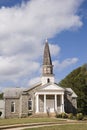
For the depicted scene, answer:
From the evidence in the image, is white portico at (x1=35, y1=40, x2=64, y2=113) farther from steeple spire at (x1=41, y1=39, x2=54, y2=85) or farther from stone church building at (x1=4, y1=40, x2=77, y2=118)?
steeple spire at (x1=41, y1=39, x2=54, y2=85)

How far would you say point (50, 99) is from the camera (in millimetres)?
60344

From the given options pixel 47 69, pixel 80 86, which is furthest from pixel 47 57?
pixel 80 86

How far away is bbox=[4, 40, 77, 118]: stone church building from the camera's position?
58.9 metres

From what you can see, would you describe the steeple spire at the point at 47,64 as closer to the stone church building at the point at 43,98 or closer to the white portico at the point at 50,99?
the stone church building at the point at 43,98

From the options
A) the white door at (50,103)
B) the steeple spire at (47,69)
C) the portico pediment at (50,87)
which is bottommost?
the white door at (50,103)

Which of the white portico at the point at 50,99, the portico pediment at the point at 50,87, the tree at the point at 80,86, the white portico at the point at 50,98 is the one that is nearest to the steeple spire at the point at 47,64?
the white portico at the point at 50,98

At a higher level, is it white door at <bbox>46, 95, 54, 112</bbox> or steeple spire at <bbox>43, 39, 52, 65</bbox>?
steeple spire at <bbox>43, 39, 52, 65</bbox>

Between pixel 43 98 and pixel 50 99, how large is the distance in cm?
153

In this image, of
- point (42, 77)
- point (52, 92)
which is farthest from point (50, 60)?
point (52, 92)

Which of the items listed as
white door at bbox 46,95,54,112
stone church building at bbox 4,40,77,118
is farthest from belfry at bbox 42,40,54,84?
white door at bbox 46,95,54,112

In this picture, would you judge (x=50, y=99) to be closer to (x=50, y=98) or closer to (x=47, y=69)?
(x=50, y=98)

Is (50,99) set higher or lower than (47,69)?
lower

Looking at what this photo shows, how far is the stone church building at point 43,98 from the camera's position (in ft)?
193

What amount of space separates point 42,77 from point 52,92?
17.6ft
